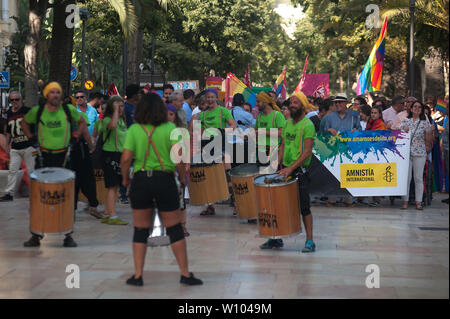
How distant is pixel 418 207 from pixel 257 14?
33.9 m

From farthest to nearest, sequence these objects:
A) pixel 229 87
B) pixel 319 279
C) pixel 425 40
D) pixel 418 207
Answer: pixel 425 40
pixel 229 87
pixel 418 207
pixel 319 279

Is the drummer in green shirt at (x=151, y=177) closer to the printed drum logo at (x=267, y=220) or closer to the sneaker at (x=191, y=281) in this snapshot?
the sneaker at (x=191, y=281)

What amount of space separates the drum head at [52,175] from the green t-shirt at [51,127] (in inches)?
20.2

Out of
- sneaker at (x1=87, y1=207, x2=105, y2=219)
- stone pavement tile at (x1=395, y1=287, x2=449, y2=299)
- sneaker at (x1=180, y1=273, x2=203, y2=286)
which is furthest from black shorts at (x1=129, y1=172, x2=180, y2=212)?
sneaker at (x1=87, y1=207, x2=105, y2=219)

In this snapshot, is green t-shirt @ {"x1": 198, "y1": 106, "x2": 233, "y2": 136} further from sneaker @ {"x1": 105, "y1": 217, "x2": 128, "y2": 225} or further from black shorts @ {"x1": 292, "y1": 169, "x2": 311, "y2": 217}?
black shorts @ {"x1": 292, "y1": 169, "x2": 311, "y2": 217}

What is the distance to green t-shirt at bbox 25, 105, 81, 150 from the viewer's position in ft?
30.9

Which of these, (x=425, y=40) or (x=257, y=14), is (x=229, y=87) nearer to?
(x=425, y=40)

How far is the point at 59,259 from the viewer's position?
859 centimetres

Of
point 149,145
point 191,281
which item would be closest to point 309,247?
point 191,281

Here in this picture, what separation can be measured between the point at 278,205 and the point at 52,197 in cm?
247

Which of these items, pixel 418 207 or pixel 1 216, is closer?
pixel 1 216

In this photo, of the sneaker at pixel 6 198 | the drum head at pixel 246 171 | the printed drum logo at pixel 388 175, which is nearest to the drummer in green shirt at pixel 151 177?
the drum head at pixel 246 171

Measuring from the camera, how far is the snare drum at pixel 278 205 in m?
8.70
